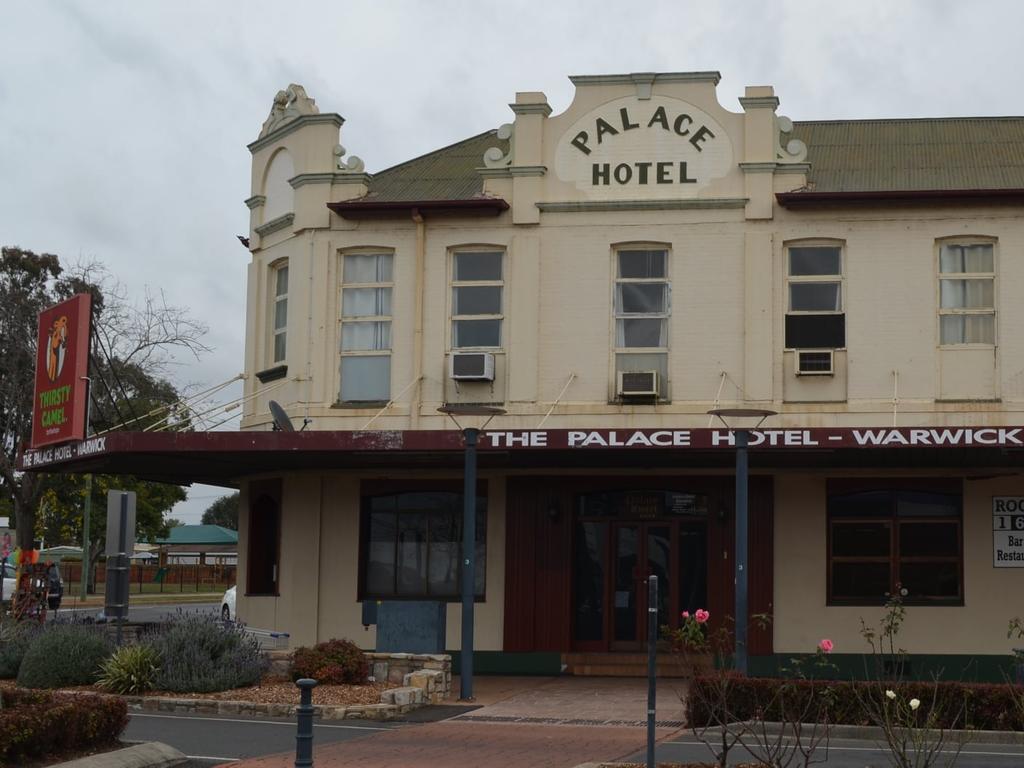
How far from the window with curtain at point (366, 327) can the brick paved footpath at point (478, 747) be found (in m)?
7.65

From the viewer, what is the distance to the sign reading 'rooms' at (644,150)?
72.3 ft

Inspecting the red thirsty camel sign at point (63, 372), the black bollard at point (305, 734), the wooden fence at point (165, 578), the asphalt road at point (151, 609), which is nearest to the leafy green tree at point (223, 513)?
the wooden fence at point (165, 578)

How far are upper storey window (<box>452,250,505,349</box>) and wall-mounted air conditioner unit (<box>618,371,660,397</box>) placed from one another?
1.99 metres

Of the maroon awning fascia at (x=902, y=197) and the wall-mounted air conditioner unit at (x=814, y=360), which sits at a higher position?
the maroon awning fascia at (x=902, y=197)

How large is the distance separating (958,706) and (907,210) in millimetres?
9123

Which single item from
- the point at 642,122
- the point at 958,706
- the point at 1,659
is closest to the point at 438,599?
the point at 1,659

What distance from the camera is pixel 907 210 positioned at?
21453 millimetres

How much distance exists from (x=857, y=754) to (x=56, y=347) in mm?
15207

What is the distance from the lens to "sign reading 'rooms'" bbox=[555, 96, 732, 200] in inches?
867

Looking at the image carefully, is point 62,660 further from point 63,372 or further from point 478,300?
point 478,300

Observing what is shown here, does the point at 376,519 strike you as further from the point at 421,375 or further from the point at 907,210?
the point at 907,210

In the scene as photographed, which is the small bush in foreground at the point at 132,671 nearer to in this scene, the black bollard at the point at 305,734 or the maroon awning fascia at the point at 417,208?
the maroon awning fascia at the point at 417,208

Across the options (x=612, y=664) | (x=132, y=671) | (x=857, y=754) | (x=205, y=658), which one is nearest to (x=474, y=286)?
(x=612, y=664)

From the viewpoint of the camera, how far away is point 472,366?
21.8m
